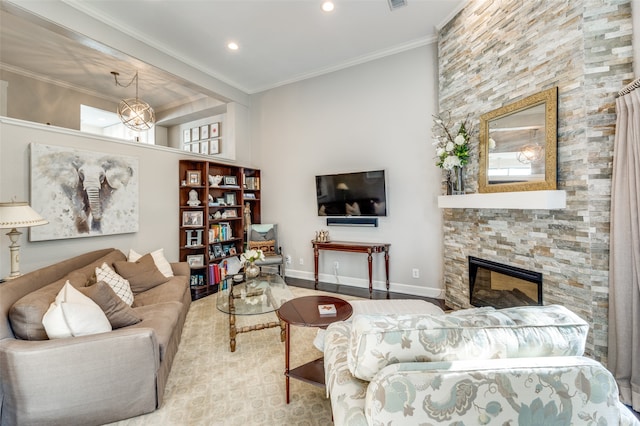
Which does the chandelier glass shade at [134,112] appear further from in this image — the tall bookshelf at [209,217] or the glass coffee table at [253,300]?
the glass coffee table at [253,300]

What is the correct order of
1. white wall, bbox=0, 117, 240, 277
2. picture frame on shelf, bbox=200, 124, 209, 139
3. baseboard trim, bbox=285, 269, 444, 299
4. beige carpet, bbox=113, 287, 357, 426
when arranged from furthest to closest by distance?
picture frame on shelf, bbox=200, 124, 209, 139
baseboard trim, bbox=285, 269, 444, 299
white wall, bbox=0, 117, 240, 277
beige carpet, bbox=113, 287, 357, 426

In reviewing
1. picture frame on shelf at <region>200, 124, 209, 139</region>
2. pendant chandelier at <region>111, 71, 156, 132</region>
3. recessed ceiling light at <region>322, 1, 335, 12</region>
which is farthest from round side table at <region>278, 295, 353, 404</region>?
picture frame on shelf at <region>200, 124, 209, 139</region>

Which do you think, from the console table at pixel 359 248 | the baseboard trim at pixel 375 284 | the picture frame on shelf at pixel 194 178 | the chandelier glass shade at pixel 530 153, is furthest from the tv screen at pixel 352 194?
the picture frame on shelf at pixel 194 178

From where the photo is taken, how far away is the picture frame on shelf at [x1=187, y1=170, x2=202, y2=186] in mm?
4293

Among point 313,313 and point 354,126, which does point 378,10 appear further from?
point 313,313

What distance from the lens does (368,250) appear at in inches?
154

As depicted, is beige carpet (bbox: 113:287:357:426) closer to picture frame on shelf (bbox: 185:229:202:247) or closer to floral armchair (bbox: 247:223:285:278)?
picture frame on shelf (bbox: 185:229:202:247)

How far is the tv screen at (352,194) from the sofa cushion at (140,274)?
8.03 feet

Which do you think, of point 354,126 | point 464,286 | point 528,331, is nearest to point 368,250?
point 464,286

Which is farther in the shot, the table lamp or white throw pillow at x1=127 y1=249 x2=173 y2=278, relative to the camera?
white throw pillow at x1=127 y1=249 x2=173 y2=278

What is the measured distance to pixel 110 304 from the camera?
203cm

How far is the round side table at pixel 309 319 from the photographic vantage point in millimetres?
1873

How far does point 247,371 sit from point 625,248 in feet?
9.46

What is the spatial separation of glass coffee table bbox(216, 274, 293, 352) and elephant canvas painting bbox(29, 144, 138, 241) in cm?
165
